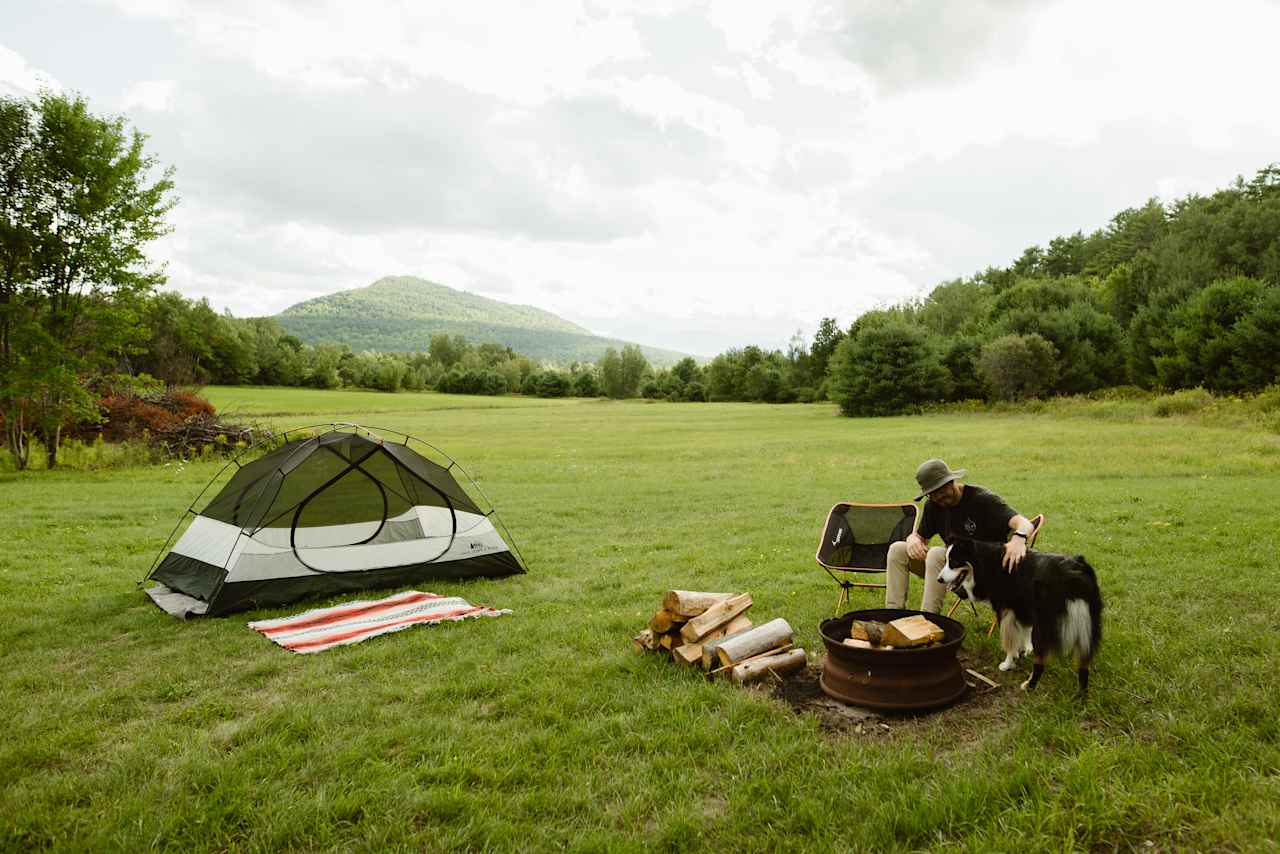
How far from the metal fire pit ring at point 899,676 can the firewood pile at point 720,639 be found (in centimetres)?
55

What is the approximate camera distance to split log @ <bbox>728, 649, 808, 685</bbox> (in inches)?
195

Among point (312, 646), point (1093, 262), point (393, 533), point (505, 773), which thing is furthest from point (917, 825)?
point (1093, 262)

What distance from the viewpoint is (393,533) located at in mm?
8562

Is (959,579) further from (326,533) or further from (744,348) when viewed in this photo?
(744,348)

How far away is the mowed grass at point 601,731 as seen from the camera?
11.0ft

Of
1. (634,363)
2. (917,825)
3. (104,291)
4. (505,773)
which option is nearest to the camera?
(917,825)

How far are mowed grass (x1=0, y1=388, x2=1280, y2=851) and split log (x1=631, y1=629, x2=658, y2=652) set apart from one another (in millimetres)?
120

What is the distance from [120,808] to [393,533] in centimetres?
506

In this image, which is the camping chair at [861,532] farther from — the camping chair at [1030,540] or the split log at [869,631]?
the split log at [869,631]

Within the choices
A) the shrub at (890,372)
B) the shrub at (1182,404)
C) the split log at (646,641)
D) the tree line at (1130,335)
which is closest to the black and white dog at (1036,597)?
the split log at (646,641)

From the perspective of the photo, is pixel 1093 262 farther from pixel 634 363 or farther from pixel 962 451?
pixel 962 451

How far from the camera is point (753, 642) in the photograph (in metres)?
5.21

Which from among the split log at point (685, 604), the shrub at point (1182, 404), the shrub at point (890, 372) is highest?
the shrub at point (890, 372)

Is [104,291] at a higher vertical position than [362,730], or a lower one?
higher
